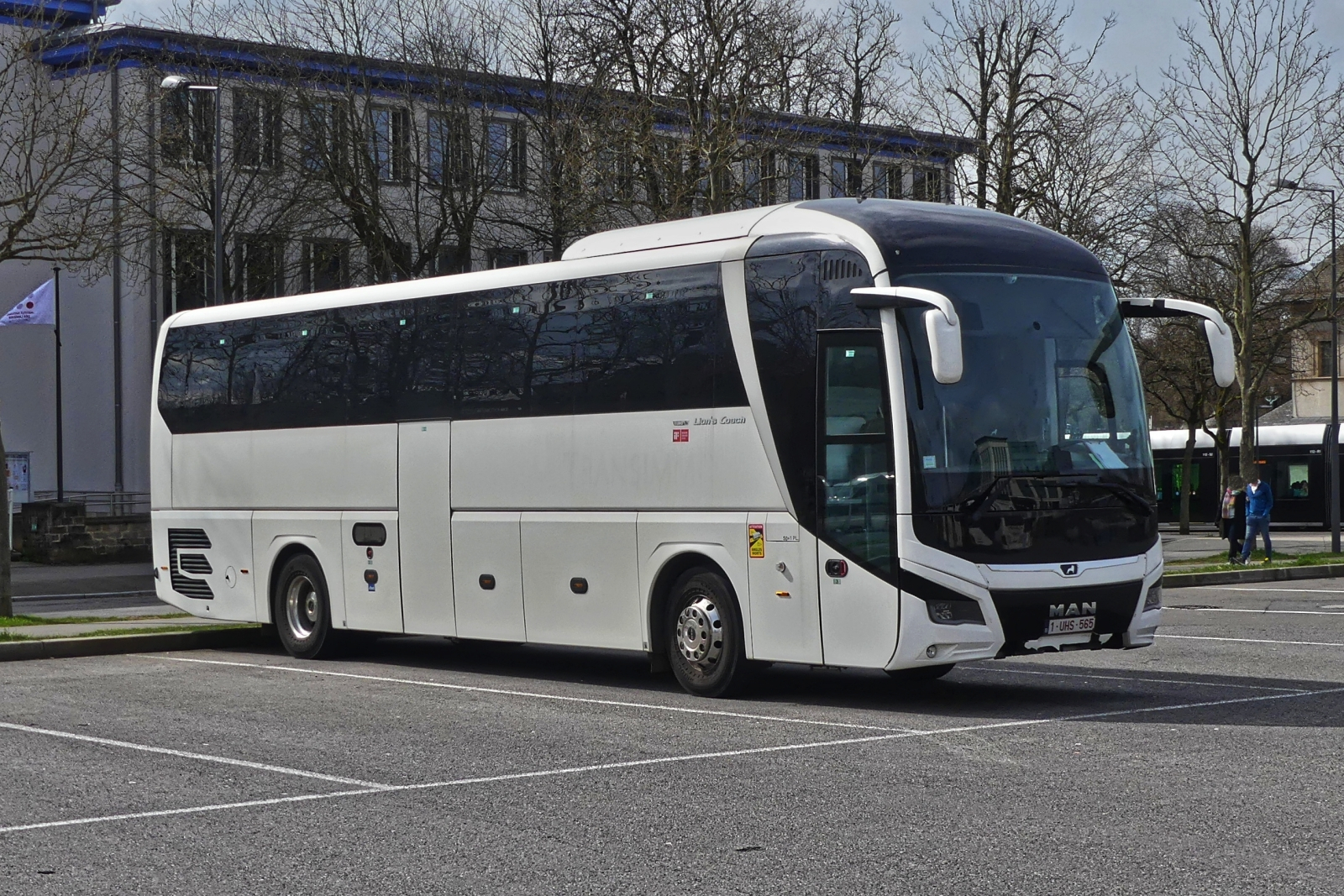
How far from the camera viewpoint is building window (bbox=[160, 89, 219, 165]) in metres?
35.2

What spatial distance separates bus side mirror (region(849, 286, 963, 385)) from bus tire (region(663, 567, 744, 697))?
95.2 inches

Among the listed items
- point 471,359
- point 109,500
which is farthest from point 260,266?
point 471,359

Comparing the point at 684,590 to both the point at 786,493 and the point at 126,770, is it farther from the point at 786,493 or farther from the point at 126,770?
the point at 126,770

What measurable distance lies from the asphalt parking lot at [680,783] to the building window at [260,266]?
76.9ft

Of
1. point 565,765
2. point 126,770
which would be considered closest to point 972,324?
point 565,765

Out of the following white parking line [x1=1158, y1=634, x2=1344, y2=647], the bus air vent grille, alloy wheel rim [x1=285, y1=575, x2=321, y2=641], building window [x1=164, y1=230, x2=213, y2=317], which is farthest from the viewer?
building window [x1=164, y1=230, x2=213, y2=317]

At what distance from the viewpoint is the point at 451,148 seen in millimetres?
36812

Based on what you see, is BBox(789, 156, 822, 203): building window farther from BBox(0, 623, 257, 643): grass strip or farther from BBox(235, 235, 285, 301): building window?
BBox(0, 623, 257, 643): grass strip

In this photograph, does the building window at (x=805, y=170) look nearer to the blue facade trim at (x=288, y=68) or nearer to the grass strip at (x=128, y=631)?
the blue facade trim at (x=288, y=68)

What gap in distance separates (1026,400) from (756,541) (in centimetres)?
209

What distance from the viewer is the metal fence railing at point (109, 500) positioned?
41.3 m

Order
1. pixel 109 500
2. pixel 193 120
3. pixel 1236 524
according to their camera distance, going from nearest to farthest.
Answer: pixel 1236 524, pixel 193 120, pixel 109 500

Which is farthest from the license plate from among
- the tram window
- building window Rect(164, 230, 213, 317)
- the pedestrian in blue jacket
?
the tram window

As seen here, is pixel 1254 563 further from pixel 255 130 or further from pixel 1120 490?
pixel 255 130
